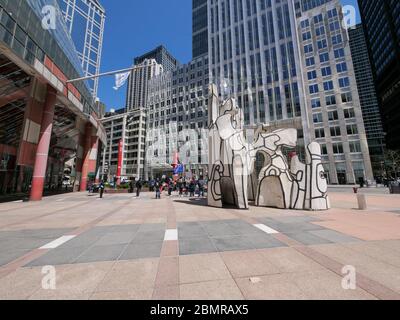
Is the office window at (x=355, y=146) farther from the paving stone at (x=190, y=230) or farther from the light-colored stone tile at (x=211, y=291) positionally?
the light-colored stone tile at (x=211, y=291)

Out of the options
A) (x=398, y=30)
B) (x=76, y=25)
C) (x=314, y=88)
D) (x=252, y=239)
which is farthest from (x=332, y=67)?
(x=76, y=25)

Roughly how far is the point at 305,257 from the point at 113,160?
10034 centimetres

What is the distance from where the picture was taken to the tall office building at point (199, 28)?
88062 mm

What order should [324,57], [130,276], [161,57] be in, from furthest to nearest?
[161,57]
[324,57]
[130,276]

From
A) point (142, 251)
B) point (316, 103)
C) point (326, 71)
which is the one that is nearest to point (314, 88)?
point (316, 103)

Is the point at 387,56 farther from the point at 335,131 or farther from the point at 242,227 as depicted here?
the point at 242,227

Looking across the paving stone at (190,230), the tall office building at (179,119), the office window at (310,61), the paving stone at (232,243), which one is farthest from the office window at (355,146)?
the paving stone at (232,243)

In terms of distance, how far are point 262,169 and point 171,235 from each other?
31.8 feet

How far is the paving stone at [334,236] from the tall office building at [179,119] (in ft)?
180

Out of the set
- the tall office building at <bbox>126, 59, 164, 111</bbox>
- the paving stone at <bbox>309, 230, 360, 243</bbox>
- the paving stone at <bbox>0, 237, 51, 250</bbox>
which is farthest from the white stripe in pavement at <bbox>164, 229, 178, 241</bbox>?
the tall office building at <bbox>126, 59, 164, 111</bbox>

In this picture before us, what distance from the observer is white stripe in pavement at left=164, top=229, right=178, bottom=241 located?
258 inches

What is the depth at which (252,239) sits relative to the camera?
6.37m

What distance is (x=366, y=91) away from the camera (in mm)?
94375

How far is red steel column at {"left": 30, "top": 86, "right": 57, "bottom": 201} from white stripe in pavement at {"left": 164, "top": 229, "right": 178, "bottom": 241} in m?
17.9
